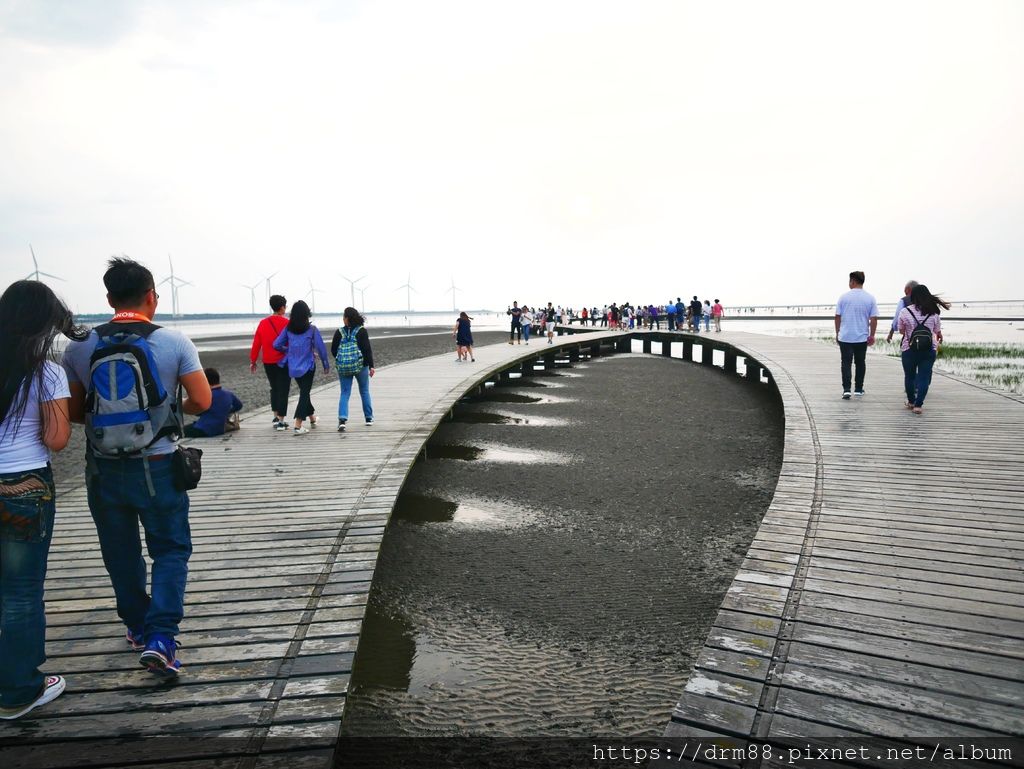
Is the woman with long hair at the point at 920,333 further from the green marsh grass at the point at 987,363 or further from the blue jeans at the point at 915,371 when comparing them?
the green marsh grass at the point at 987,363

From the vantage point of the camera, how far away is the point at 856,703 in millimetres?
3092

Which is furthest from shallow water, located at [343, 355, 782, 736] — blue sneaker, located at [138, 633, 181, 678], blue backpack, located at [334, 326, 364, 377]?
blue backpack, located at [334, 326, 364, 377]

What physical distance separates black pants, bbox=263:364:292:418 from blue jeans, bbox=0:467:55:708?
6352mm

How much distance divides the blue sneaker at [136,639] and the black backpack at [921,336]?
9.79 metres

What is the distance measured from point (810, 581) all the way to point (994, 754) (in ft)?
5.39

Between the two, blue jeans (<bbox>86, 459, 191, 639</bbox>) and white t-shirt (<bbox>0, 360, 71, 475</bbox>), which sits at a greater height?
white t-shirt (<bbox>0, 360, 71, 475</bbox>)

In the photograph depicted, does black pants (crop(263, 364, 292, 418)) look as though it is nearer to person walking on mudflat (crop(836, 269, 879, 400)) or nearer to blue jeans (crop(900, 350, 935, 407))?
person walking on mudflat (crop(836, 269, 879, 400))

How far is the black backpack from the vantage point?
927cm

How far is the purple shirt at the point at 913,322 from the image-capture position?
931 centimetres

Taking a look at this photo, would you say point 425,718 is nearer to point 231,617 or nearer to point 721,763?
point 231,617

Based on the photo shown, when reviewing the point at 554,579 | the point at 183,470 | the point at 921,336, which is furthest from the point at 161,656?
the point at 921,336

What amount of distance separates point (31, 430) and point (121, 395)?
1.27ft

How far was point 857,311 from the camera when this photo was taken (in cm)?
1014

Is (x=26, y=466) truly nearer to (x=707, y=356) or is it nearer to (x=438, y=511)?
(x=438, y=511)
